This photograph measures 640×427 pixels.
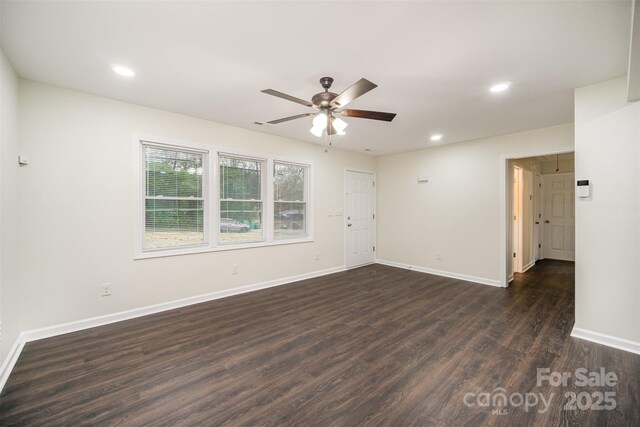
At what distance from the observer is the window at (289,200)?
15.5 feet

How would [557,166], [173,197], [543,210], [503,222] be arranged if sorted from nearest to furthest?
[173,197]
[503,222]
[557,166]
[543,210]

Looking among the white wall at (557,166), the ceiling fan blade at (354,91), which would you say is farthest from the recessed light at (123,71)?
the white wall at (557,166)

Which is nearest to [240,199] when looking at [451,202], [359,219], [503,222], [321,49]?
[321,49]

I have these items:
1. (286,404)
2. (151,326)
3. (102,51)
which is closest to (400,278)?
(286,404)

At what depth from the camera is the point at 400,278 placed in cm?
507

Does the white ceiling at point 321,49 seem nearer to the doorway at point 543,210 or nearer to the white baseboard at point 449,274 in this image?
the white baseboard at point 449,274

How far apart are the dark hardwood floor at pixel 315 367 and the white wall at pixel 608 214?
37cm

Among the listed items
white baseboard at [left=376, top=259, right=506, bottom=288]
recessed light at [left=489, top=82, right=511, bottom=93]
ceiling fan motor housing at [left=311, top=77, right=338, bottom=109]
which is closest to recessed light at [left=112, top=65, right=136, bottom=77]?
ceiling fan motor housing at [left=311, top=77, right=338, bottom=109]

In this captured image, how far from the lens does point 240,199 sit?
4.27 meters

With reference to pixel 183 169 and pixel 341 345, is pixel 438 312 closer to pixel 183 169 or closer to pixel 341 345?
pixel 341 345

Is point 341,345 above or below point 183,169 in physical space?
below

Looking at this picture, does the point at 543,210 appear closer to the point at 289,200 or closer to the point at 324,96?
the point at 289,200

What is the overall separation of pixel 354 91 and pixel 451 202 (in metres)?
3.87

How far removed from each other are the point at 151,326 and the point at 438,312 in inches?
136
